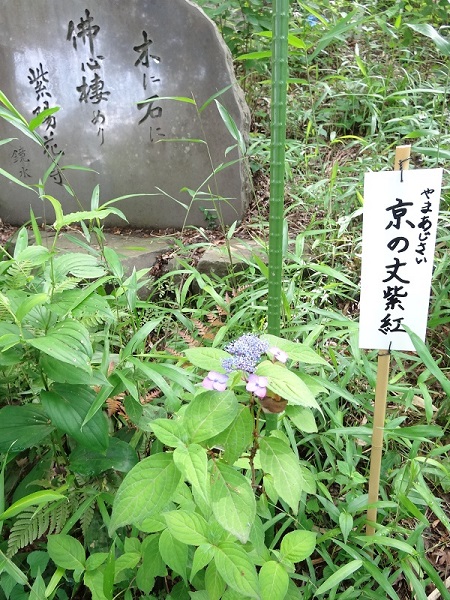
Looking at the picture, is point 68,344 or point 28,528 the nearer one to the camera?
point 68,344

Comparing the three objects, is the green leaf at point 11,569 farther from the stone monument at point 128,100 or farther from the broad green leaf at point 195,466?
the stone monument at point 128,100

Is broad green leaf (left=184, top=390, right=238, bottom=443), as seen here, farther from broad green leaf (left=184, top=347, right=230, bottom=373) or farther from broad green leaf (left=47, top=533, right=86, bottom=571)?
broad green leaf (left=47, top=533, right=86, bottom=571)

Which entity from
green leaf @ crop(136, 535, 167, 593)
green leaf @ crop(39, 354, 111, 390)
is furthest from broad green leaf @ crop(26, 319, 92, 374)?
green leaf @ crop(136, 535, 167, 593)

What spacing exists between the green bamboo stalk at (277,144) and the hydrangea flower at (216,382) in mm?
304

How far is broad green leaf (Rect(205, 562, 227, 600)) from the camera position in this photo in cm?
90

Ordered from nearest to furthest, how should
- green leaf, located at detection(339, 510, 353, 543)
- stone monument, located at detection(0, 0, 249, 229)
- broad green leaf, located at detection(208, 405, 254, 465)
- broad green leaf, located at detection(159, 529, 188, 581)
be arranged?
broad green leaf, located at detection(208, 405, 254, 465) < broad green leaf, located at detection(159, 529, 188, 581) < green leaf, located at detection(339, 510, 353, 543) < stone monument, located at detection(0, 0, 249, 229)

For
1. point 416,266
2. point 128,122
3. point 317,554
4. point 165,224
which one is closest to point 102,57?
point 128,122

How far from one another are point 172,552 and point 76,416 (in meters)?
0.32

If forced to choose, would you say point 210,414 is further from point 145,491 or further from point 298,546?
point 298,546

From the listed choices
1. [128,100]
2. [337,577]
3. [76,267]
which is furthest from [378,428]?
[128,100]

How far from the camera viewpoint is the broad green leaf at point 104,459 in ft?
3.63

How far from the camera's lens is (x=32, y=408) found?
1.10 m

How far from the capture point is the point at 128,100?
2805 mm

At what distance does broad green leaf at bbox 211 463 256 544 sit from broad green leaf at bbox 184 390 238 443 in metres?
0.08
